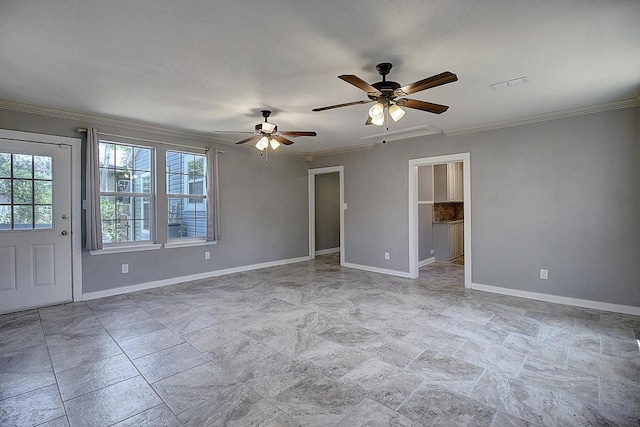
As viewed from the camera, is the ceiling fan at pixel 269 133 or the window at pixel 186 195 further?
the window at pixel 186 195

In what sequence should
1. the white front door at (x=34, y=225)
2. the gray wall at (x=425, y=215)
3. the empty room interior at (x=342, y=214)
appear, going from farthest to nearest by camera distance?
the gray wall at (x=425, y=215)
the white front door at (x=34, y=225)
the empty room interior at (x=342, y=214)

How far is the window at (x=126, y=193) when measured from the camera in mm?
4496

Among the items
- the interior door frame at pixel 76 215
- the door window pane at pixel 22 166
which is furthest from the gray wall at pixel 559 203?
the door window pane at pixel 22 166

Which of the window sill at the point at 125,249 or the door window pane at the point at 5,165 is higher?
the door window pane at the point at 5,165

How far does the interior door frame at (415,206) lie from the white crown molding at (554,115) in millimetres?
377

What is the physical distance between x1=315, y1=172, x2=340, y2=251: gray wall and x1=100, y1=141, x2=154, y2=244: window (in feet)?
13.6

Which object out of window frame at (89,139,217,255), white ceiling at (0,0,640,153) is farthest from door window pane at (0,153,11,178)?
window frame at (89,139,217,255)

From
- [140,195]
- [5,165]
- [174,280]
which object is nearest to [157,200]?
[140,195]

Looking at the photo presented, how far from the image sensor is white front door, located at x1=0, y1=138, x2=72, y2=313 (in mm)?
3717

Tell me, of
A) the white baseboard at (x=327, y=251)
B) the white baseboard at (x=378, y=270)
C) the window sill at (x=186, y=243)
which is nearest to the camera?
the window sill at (x=186, y=243)

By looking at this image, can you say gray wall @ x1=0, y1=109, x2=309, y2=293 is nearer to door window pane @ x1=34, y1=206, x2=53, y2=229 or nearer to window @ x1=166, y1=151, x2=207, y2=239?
window @ x1=166, y1=151, x2=207, y2=239

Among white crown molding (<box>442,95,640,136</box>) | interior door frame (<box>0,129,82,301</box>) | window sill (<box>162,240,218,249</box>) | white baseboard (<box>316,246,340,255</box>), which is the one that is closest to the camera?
white crown molding (<box>442,95,640,136</box>)

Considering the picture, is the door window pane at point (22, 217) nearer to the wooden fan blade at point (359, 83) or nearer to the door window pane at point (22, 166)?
the door window pane at point (22, 166)

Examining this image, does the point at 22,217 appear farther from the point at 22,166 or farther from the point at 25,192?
the point at 22,166
